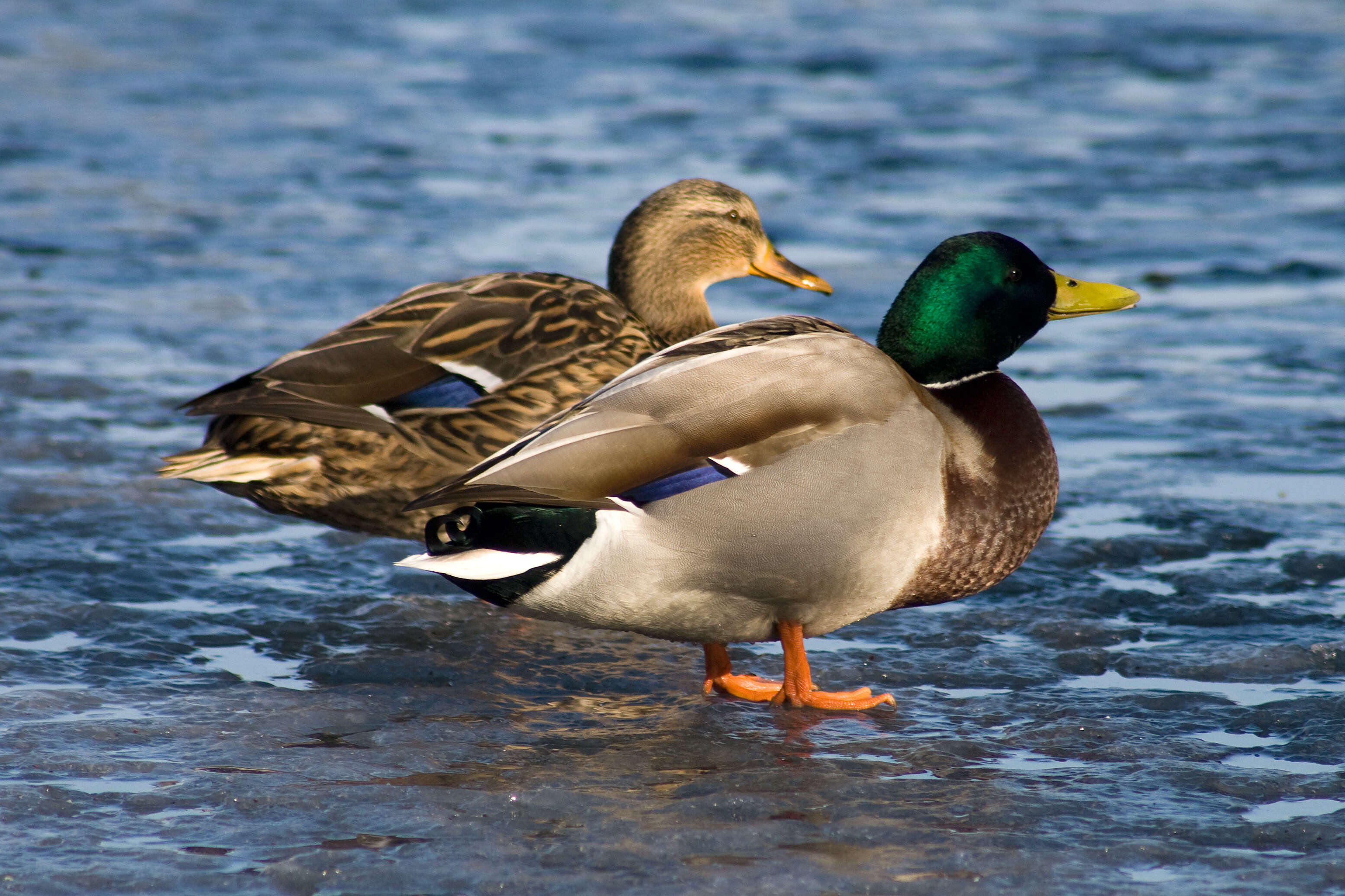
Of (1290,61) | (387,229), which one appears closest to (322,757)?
(387,229)

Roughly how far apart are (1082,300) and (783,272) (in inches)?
57.7

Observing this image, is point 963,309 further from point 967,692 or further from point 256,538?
point 256,538

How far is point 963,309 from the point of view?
3.98 m

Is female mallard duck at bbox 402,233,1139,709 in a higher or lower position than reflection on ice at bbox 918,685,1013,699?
higher

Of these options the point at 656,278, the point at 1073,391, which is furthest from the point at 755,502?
the point at 1073,391

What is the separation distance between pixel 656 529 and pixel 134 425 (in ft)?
9.64

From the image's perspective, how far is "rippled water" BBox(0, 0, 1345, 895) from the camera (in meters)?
2.97

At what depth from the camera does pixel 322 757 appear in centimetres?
331

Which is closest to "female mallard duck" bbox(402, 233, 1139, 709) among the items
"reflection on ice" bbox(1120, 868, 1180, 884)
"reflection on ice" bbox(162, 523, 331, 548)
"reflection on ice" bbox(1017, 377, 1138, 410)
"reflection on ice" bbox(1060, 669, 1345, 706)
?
"reflection on ice" bbox(1060, 669, 1345, 706)

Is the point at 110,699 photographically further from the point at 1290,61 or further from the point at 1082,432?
the point at 1290,61

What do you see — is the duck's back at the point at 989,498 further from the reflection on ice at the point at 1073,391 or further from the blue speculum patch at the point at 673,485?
the reflection on ice at the point at 1073,391

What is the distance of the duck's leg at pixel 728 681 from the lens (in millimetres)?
3789

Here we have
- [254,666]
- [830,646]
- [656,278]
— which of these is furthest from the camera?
[656,278]

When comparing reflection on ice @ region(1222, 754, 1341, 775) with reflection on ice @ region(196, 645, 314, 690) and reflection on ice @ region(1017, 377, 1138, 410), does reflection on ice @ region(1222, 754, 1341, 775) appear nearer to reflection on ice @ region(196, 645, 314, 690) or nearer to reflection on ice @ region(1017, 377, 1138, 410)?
reflection on ice @ region(196, 645, 314, 690)
